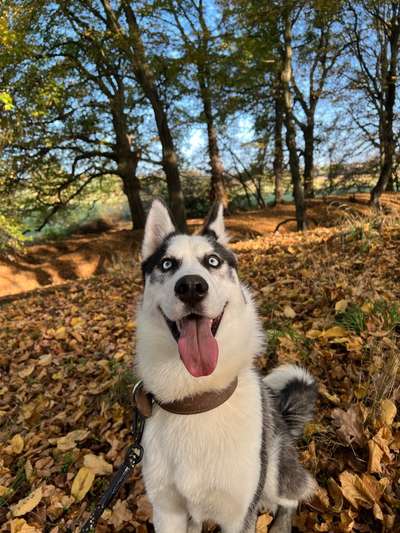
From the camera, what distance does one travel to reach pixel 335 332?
3.21 metres

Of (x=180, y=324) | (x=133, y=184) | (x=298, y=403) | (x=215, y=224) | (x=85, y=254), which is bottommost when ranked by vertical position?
(x=85, y=254)

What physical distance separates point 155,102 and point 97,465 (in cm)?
978

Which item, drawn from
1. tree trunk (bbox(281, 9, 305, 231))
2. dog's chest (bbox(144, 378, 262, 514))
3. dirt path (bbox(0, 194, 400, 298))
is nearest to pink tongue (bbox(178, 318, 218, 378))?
A: dog's chest (bbox(144, 378, 262, 514))

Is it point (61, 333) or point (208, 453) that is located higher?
point (208, 453)

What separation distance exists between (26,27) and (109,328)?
8.62 meters

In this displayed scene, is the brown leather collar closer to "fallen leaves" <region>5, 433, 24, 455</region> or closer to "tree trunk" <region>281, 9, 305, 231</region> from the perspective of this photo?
"fallen leaves" <region>5, 433, 24, 455</region>

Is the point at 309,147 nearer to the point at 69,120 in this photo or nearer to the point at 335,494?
the point at 69,120

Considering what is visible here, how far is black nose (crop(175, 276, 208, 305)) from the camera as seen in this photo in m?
1.76

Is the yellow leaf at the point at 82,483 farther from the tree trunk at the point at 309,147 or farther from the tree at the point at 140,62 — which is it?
the tree trunk at the point at 309,147

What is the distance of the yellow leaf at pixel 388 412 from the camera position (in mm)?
2275

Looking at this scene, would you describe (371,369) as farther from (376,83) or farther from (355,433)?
(376,83)

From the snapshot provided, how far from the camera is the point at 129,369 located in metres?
3.62

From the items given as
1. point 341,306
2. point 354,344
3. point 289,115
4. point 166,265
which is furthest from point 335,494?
point 289,115

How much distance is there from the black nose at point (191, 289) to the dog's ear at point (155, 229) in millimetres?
722
